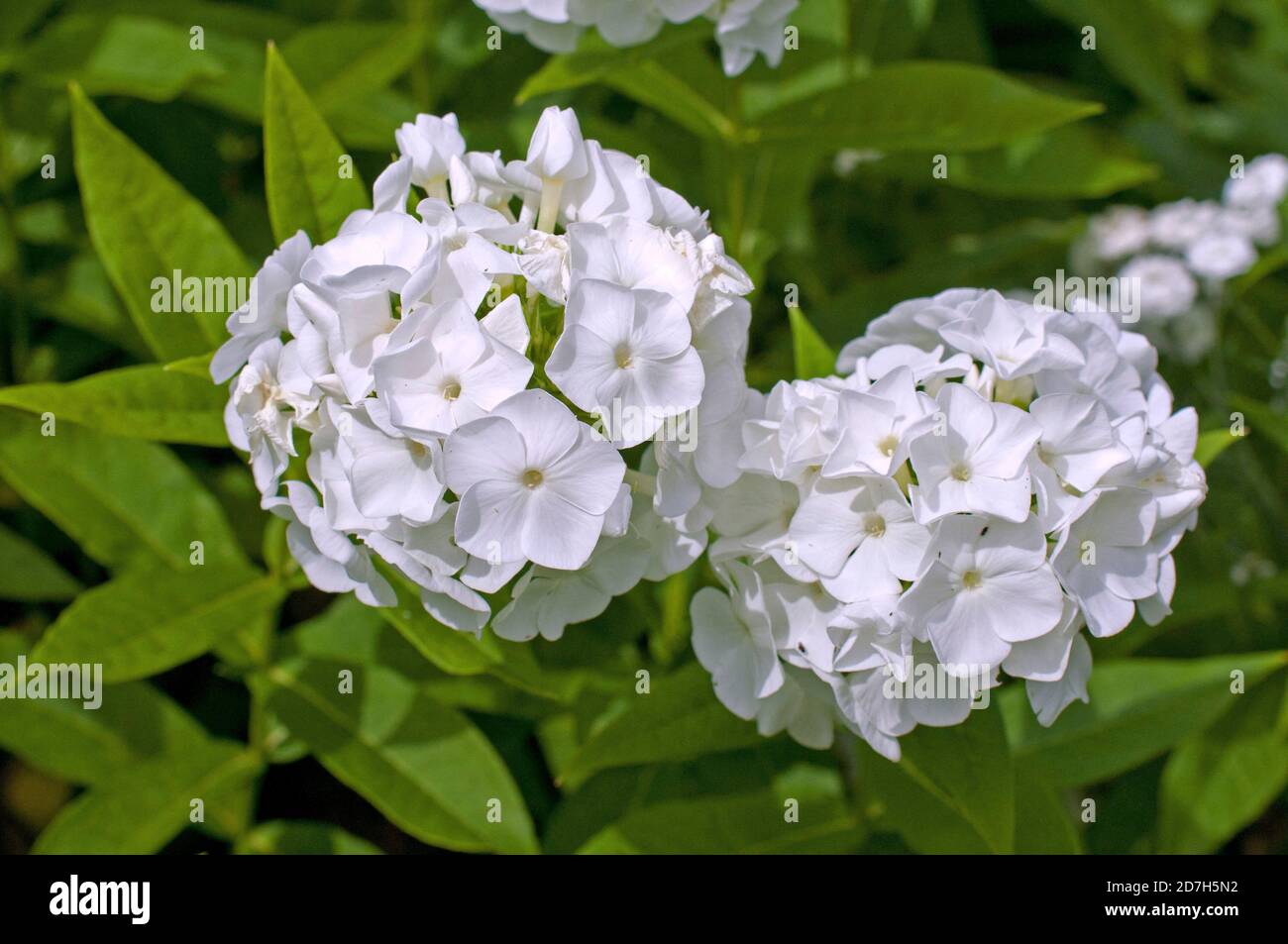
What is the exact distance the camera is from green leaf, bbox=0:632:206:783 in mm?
2725

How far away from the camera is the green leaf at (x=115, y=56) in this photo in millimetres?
2789

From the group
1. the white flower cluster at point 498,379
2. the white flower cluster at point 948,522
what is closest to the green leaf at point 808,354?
the white flower cluster at point 948,522

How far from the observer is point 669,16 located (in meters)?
2.34

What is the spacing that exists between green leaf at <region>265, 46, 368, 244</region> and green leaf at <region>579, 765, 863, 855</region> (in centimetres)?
129

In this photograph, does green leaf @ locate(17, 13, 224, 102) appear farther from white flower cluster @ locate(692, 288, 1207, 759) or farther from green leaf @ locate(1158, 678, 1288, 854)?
green leaf @ locate(1158, 678, 1288, 854)

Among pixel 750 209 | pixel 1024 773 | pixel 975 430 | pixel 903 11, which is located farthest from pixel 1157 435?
pixel 903 11

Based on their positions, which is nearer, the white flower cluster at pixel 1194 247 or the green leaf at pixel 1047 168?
the green leaf at pixel 1047 168

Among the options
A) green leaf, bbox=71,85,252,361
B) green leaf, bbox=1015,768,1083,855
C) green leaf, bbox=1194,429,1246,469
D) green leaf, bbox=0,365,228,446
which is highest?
green leaf, bbox=71,85,252,361

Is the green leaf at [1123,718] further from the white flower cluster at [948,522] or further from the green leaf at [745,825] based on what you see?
the white flower cluster at [948,522]

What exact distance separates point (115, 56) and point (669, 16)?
1.44m

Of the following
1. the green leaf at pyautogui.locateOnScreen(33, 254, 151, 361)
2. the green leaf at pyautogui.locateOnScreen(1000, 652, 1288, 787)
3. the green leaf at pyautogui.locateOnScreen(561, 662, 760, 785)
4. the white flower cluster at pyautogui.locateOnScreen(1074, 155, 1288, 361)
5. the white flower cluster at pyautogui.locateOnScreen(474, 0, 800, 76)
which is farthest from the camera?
the white flower cluster at pyautogui.locateOnScreen(1074, 155, 1288, 361)

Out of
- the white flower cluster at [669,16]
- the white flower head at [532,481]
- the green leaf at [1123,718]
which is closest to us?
the white flower head at [532,481]

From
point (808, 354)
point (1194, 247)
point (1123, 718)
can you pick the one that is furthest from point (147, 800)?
point (1194, 247)

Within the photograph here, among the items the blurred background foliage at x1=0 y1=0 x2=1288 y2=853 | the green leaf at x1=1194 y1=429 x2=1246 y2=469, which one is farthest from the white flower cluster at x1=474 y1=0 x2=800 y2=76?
the green leaf at x1=1194 y1=429 x2=1246 y2=469
